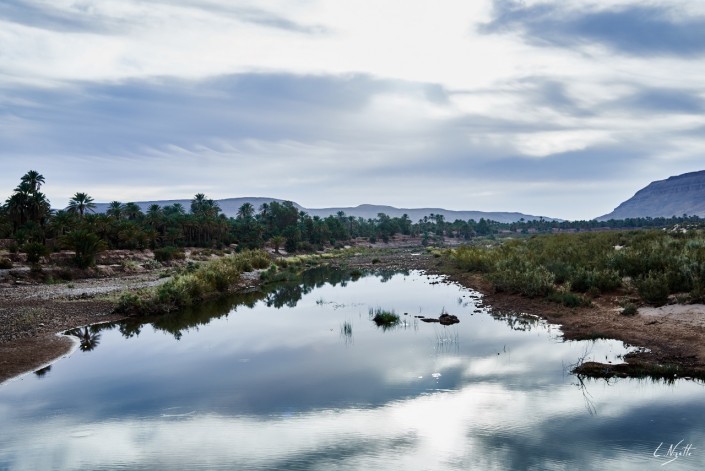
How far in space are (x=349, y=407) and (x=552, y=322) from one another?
13.3 m

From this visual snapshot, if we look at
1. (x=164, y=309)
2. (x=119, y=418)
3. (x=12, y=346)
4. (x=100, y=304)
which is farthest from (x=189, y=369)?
(x=100, y=304)

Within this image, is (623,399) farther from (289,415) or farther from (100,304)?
(100,304)

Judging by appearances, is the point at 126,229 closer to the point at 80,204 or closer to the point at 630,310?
the point at 80,204

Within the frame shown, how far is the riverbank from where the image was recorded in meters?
15.3

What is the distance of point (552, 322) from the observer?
2255cm

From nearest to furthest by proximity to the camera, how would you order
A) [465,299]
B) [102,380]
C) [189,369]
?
[102,380]
[189,369]
[465,299]

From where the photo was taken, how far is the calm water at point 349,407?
1052cm

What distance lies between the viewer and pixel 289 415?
12836mm

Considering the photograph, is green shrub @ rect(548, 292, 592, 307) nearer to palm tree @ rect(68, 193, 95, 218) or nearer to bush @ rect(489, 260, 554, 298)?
bush @ rect(489, 260, 554, 298)

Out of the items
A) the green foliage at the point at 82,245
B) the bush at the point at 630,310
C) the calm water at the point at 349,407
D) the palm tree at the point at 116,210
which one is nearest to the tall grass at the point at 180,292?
the calm water at the point at 349,407

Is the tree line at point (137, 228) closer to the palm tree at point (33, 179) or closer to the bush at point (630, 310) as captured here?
the palm tree at point (33, 179)

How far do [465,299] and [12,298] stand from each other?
30158 millimetres

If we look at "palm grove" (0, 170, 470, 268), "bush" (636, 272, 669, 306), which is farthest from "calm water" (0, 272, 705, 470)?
"palm grove" (0, 170, 470, 268)

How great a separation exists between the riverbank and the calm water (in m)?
0.94
